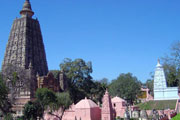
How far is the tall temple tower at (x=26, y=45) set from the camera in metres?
38.3

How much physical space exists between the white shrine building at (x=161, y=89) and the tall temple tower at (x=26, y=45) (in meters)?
18.7

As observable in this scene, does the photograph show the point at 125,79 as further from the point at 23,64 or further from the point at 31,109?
the point at 31,109

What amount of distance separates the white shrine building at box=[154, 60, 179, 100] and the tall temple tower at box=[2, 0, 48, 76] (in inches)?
737

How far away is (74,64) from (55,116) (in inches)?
745

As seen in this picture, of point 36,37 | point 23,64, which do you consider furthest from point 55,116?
point 36,37

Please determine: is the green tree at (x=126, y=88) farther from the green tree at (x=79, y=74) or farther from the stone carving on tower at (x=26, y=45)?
the stone carving on tower at (x=26, y=45)

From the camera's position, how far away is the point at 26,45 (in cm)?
3909

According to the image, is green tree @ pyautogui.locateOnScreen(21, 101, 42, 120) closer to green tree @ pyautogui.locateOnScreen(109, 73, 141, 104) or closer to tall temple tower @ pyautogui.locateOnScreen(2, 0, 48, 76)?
tall temple tower @ pyautogui.locateOnScreen(2, 0, 48, 76)

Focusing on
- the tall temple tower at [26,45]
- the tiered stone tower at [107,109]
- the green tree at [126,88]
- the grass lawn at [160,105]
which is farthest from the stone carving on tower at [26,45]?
the grass lawn at [160,105]

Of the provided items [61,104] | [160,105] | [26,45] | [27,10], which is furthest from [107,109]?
[27,10]

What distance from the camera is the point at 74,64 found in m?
47.7

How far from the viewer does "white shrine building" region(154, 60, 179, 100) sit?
1389 inches

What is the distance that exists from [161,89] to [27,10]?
26.7 m

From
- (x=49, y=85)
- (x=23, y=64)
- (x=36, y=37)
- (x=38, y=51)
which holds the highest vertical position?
(x=36, y=37)
